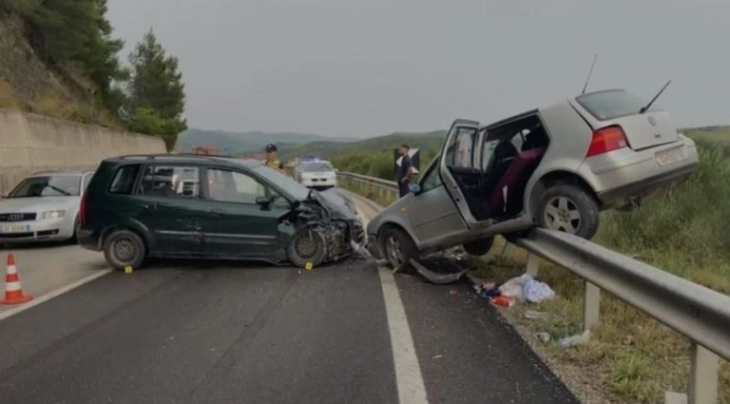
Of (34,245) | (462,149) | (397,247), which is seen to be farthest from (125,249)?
(462,149)

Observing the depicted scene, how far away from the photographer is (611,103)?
7.00 metres

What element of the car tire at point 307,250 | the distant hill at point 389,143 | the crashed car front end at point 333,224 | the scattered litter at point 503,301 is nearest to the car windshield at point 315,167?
the distant hill at point 389,143

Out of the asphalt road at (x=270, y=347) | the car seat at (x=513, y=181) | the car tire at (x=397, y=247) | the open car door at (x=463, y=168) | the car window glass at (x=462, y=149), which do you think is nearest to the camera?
the asphalt road at (x=270, y=347)

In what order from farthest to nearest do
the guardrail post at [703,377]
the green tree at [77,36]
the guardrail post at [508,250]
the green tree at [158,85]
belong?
the green tree at [158,85]
the green tree at [77,36]
the guardrail post at [508,250]
the guardrail post at [703,377]

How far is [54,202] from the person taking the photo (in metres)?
13.3

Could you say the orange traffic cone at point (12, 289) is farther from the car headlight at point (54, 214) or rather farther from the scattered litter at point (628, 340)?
the scattered litter at point (628, 340)

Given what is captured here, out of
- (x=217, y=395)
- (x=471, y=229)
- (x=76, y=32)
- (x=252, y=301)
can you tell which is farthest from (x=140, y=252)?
(x=76, y=32)

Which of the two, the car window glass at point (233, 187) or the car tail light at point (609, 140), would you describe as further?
the car window glass at point (233, 187)

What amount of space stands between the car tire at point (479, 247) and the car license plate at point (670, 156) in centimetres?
284

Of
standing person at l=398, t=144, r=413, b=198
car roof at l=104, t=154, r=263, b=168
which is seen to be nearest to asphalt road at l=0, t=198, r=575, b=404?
car roof at l=104, t=154, r=263, b=168

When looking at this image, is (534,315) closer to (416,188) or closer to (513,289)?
(513,289)

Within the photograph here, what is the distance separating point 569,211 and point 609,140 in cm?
84

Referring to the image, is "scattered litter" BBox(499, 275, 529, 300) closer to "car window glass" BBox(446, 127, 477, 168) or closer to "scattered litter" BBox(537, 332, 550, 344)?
"scattered litter" BBox(537, 332, 550, 344)

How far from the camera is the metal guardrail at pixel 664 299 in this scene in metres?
3.50
